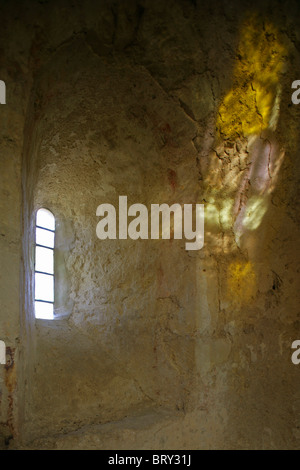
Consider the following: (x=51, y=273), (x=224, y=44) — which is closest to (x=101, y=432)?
(x=51, y=273)

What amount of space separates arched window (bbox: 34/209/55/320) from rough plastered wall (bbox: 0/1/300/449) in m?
0.22

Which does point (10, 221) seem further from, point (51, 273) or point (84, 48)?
point (51, 273)

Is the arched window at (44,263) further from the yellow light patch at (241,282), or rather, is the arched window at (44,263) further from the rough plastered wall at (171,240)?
the yellow light patch at (241,282)

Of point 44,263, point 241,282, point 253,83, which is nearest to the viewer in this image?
point 253,83

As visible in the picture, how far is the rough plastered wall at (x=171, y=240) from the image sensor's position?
378cm

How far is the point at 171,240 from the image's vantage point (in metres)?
4.37

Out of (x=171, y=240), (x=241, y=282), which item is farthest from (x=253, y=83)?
(x=241, y=282)

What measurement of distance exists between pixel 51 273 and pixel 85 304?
51 centimetres

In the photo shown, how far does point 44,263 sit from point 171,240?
1.22 m

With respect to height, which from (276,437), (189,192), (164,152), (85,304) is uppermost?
(164,152)

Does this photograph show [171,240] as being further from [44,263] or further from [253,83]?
[253,83]

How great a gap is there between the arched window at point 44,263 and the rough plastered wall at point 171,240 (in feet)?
0.73

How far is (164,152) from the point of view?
171 inches

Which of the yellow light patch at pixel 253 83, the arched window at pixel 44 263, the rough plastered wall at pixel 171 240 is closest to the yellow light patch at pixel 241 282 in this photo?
the rough plastered wall at pixel 171 240
